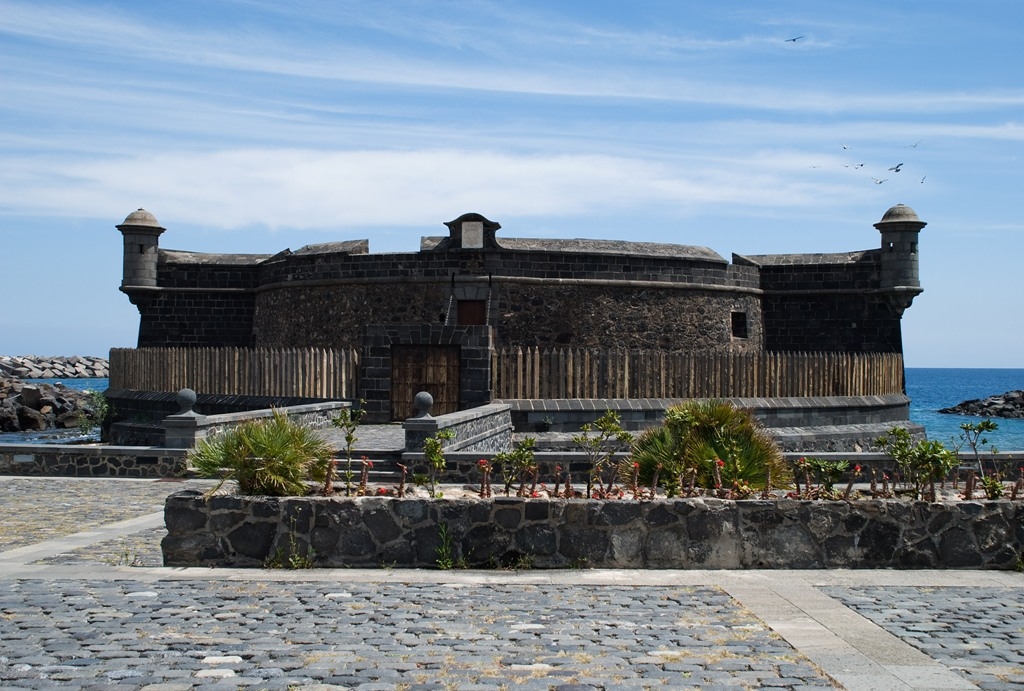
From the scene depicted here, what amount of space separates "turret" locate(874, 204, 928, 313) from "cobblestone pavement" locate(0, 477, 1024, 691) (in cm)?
2148

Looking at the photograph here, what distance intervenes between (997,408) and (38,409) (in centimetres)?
6208

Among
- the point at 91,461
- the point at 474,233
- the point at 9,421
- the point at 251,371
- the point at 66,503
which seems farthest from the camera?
the point at 9,421

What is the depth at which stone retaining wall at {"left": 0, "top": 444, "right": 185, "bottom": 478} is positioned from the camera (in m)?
16.7

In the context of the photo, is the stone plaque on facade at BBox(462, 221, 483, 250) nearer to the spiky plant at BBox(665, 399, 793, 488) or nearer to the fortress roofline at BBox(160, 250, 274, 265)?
the fortress roofline at BBox(160, 250, 274, 265)

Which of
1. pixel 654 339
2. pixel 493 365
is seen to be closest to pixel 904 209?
pixel 654 339

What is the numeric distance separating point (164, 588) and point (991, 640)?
554 centimetres

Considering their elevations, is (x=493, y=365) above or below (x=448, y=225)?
below

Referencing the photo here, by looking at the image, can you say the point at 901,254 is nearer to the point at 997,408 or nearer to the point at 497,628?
the point at 497,628

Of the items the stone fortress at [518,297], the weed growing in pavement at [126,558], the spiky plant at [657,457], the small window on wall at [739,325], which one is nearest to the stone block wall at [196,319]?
the stone fortress at [518,297]

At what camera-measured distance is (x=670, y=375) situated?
23172 millimetres

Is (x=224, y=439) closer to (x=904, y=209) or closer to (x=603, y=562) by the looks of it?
(x=603, y=562)

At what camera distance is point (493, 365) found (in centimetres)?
2209

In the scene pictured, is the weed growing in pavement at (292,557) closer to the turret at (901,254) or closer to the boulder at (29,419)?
the turret at (901,254)

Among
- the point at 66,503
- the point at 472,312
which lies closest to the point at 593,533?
the point at 66,503
